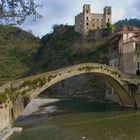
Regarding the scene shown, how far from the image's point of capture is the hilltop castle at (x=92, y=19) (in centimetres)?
11994

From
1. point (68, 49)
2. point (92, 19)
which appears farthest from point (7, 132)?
point (92, 19)

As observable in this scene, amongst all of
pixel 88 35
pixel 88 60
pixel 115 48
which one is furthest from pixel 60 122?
pixel 88 35

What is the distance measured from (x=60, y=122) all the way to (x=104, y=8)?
3314 inches

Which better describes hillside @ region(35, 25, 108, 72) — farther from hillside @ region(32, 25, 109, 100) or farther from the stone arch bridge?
the stone arch bridge

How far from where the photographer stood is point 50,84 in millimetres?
42594

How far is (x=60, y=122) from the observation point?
40594 millimetres

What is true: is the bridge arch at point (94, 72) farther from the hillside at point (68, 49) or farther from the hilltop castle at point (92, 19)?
the hilltop castle at point (92, 19)

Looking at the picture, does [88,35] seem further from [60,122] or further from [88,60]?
[60,122]

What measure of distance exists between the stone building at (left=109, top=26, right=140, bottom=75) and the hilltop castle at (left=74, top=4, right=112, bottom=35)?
50.9m

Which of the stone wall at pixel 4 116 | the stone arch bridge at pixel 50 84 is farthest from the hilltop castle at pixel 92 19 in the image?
the stone wall at pixel 4 116

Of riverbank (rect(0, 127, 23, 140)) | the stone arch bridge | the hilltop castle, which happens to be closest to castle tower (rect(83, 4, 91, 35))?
the hilltop castle

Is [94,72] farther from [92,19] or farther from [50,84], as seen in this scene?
[92,19]

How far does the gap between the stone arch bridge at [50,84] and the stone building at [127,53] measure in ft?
19.3

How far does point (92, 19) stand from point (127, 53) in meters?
59.4
